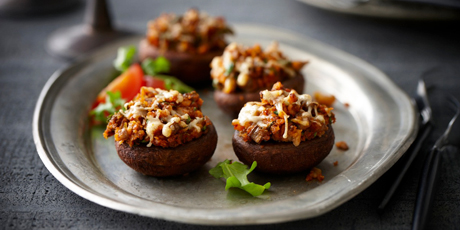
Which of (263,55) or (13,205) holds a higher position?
(263,55)

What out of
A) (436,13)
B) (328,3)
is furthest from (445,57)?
(328,3)

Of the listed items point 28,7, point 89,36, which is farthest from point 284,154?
point 28,7

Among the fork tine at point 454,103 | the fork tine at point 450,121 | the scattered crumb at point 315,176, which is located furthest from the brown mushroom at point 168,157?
the fork tine at point 454,103

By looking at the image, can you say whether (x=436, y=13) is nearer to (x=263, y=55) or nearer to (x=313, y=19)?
(x=313, y=19)

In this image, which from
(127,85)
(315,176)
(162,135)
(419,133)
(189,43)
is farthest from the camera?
(189,43)

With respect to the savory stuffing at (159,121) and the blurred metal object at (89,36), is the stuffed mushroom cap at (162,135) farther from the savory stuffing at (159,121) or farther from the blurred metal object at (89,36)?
the blurred metal object at (89,36)

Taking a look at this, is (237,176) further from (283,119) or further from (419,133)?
(419,133)

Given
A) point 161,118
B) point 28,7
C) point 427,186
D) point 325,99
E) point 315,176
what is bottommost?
point 28,7
